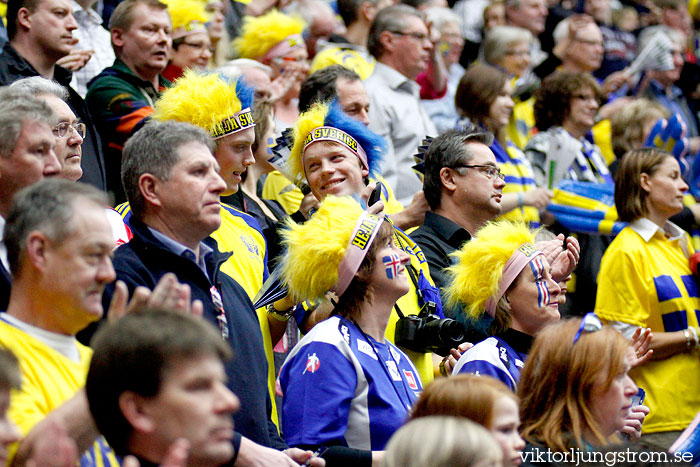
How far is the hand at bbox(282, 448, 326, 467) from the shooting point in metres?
3.45

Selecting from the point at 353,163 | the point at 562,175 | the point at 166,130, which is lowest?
the point at 562,175

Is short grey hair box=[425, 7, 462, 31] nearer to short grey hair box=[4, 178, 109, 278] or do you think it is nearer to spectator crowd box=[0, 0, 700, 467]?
spectator crowd box=[0, 0, 700, 467]

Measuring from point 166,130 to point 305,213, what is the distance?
1.46 metres

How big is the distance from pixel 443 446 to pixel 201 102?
267 cm

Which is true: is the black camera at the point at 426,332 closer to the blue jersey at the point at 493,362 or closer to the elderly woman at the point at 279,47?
the blue jersey at the point at 493,362

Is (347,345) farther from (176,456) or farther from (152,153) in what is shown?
(176,456)

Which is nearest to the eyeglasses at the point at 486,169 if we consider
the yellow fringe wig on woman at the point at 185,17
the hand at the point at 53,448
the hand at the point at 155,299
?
the yellow fringe wig on woman at the point at 185,17

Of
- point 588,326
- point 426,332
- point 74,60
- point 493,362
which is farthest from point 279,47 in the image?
point 588,326

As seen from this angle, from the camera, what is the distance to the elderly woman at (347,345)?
3646 mm

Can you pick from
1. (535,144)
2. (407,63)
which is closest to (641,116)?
(535,144)

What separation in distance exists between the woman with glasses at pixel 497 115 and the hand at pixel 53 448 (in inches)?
186

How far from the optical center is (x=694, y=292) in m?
6.11

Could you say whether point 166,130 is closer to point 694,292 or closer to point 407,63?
point 694,292

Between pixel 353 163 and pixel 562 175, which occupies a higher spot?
pixel 353 163
